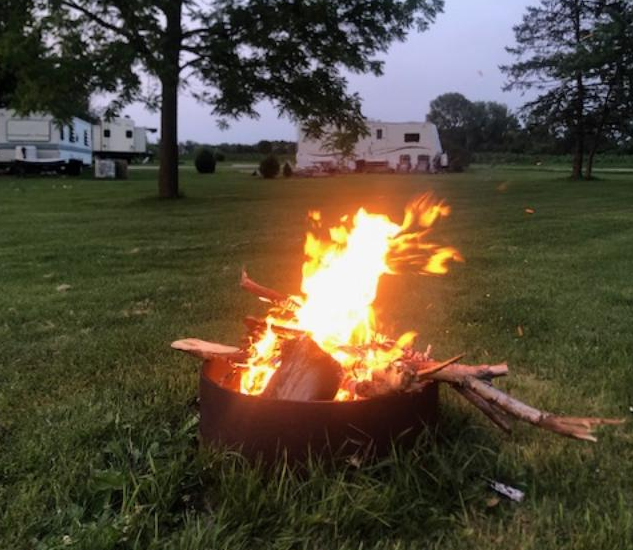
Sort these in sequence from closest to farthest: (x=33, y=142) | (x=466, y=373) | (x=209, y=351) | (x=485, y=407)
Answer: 1. (x=466, y=373)
2. (x=485, y=407)
3. (x=209, y=351)
4. (x=33, y=142)

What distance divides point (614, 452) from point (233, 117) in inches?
625

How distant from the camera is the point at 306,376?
2785 mm

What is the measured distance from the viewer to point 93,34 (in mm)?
15148

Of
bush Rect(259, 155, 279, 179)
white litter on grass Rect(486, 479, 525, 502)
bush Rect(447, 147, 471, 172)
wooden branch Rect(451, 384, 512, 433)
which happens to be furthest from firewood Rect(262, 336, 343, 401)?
bush Rect(447, 147, 471, 172)

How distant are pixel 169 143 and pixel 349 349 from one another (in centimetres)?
1570

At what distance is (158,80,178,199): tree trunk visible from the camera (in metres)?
17.3

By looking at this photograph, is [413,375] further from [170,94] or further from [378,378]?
[170,94]

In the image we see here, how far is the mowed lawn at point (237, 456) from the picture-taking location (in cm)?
243

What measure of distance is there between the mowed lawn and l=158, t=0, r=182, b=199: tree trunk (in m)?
7.48

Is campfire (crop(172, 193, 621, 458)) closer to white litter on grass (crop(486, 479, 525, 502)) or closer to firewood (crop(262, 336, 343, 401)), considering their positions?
firewood (crop(262, 336, 343, 401))

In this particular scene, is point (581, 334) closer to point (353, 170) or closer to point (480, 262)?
point (480, 262)

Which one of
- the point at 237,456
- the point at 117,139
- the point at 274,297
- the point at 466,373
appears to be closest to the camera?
the point at 237,456

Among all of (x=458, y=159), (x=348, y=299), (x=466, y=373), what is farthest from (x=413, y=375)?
(x=458, y=159)

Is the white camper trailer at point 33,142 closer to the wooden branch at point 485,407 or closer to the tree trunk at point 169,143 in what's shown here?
the tree trunk at point 169,143
